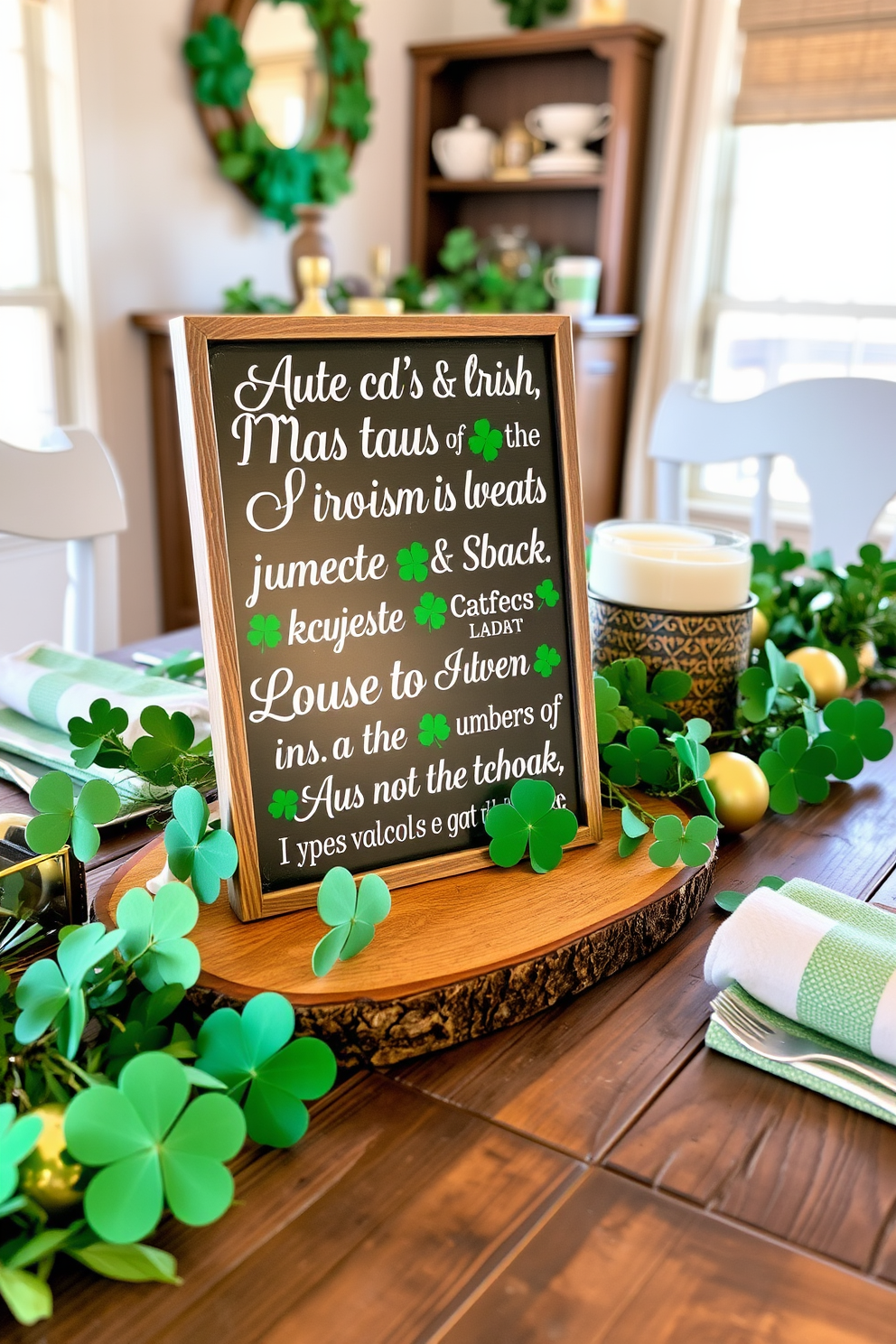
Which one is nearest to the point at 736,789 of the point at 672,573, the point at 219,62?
the point at 672,573

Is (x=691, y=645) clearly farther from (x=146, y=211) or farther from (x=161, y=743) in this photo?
(x=146, y=211)

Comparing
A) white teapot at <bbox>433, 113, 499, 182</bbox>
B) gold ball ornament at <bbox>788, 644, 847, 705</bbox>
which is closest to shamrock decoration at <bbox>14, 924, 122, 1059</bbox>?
gold ball ornament at <bbox>788, 644, 847, 705</bbox>

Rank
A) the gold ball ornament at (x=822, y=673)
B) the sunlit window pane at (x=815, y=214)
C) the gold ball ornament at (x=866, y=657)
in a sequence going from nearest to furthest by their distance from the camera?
the gold ball ornament at (x=822, y=673)
the gold ball ornament at (x=866, y=657)
the sunlit window pane at (x=815, y=214)

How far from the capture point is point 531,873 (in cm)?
74

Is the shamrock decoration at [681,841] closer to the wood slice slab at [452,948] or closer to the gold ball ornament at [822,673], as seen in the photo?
the wood slice slab at [452,948]

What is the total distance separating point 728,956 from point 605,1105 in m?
0.12

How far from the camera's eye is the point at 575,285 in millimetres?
3393

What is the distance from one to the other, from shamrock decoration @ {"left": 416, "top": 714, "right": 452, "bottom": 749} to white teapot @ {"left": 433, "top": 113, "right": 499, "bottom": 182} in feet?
11.2

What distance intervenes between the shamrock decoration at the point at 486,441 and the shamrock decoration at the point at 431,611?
0.33ft

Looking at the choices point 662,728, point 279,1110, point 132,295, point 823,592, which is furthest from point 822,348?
point 279,1110

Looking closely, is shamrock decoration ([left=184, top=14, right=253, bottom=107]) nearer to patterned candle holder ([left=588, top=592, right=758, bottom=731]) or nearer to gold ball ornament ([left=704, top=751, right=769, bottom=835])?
patterned candle holder ([left=588, top=592, right=758, bottom=731])

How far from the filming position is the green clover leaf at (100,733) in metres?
0.78

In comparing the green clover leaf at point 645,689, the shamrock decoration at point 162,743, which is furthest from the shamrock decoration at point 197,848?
the green clover leaf at point 645,689

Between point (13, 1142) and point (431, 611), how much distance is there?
16.3 inches
